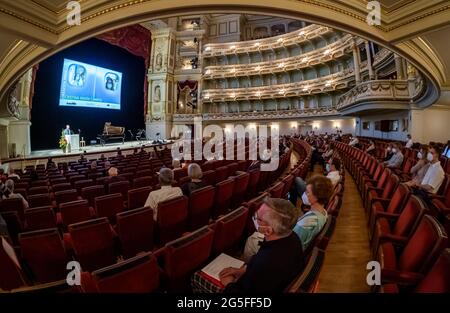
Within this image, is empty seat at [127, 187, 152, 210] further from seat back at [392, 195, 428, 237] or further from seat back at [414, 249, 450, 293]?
seat back at [414, 249, 450, 293]

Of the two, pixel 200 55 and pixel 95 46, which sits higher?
pixel 200 55

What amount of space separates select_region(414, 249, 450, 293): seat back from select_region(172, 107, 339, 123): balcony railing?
21534mm

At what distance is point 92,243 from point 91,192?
2036mm

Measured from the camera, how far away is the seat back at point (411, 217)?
6.77ft

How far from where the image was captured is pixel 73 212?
2.93 meters

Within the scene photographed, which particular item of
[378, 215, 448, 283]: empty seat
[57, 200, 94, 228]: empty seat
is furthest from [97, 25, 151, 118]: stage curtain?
[378, 215, 448, 283]: empty seat

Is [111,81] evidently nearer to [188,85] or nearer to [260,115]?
[188,85]

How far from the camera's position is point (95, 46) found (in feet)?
53.5

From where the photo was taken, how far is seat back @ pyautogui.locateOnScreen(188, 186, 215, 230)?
3.03 metres

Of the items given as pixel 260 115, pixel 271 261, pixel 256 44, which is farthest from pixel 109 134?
pixel 271 261

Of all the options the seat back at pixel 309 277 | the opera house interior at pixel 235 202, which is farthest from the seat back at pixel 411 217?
the seat back at pixel 309 277

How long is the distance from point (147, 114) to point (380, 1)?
21598 millimetres
